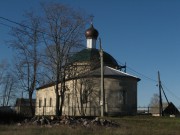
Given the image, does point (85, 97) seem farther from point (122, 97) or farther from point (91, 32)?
point (91, 32)

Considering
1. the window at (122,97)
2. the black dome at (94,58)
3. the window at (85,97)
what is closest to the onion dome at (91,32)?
the black dome at (94,58)

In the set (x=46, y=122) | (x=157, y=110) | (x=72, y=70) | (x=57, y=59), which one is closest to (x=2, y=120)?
(x=46, y=122)

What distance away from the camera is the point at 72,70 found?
1703 inches

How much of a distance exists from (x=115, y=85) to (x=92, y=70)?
Answer: 361cm

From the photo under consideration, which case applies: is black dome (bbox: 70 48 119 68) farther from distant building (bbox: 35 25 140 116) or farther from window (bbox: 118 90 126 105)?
window (bbox: 118 90 126 105)

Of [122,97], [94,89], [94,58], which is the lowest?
[122,97]

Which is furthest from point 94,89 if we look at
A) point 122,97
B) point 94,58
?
point 94,58

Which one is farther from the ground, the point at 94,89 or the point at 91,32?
the point at 91,32

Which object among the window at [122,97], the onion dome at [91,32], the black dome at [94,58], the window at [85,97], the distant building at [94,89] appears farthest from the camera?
the onion dome at [91,32]

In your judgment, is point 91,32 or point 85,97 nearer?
point 85,97

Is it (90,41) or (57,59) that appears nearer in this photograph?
(57,59)

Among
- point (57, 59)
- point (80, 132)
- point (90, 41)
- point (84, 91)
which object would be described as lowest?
point (80, 132)

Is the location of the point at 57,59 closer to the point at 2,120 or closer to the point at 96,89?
the point at 96,89

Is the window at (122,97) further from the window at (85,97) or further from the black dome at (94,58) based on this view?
the black dome at (94,58)
